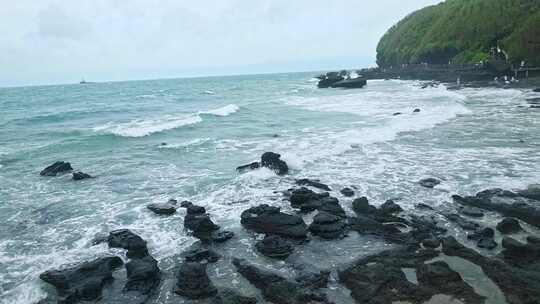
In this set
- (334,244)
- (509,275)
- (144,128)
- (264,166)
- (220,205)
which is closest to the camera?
(509,275)

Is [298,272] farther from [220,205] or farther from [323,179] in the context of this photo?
[323,179]

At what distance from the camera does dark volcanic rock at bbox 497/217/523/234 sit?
37.6ft

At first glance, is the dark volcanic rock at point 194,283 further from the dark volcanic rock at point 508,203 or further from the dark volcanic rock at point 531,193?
the dark volcanic rock at point 531,193

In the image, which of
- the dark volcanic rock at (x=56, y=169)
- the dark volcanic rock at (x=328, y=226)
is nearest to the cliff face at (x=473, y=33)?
the dark volcanic rock at (x=328, y=226)

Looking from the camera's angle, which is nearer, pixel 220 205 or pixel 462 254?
pixel 462 254

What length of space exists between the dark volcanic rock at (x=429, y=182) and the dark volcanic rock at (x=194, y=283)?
9.61m

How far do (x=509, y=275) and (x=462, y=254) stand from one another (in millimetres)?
1218

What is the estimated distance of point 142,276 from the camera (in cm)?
986

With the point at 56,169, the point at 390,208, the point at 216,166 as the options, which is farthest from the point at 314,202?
the point at 56,169

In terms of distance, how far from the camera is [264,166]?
19.5m

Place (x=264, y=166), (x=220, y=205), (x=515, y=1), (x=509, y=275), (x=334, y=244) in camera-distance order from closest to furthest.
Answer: (x=509, y=275) → (x=334, y=244) → (x=220, y=205) → (x=264, y=166) → (x=515, y=1)

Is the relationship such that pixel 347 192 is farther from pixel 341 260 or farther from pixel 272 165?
pixel 341 260

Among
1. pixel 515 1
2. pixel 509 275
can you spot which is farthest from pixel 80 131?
pixel 515 1

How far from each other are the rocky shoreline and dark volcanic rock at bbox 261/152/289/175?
458 cm
